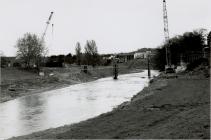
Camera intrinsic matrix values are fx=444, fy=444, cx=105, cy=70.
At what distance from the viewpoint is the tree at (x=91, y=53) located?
18025cm

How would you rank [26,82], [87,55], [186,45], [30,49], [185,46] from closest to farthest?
[26,82], [30,49], [185,46], [186,45], [87,55]

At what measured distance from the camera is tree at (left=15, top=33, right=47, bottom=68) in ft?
382

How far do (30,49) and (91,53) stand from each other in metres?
71.1

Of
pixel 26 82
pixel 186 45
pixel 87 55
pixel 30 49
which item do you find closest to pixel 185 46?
pixel 186 45

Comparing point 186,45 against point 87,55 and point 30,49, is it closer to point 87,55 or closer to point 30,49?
point 30,49

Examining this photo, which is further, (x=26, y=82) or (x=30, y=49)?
(x=30, y=49)

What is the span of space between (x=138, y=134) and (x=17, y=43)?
4036 inches

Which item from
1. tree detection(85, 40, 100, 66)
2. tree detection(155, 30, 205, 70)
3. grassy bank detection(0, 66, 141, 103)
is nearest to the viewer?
grassy bank detection(0, 66, 141, 103)

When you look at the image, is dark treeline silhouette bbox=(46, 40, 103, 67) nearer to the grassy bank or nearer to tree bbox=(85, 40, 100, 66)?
tree bbox=(85, 40, 100, 66)

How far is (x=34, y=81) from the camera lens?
88.1 metres

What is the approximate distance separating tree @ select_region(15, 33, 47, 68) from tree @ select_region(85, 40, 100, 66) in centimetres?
5943

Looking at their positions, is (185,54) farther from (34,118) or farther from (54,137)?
(54,137)

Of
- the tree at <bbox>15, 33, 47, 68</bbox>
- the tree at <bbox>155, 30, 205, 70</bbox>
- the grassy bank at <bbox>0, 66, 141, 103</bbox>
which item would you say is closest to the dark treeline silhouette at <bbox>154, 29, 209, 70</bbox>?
the tree at <bbox>155, 30, 205, 70</bbox>

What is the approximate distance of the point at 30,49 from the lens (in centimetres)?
11612
